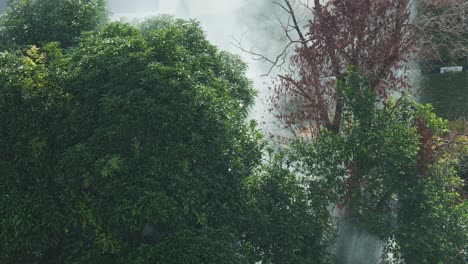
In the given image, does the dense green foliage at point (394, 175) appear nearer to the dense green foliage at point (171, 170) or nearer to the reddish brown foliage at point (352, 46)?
the dense green foliage at point (171, 170)

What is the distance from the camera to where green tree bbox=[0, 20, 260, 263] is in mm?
10625

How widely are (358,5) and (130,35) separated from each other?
223 inches

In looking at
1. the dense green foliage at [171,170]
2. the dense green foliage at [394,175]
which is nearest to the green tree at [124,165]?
the dense green foliage at [171,170]

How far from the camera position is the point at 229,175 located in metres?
11.7

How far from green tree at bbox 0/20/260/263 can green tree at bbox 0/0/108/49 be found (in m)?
2.43

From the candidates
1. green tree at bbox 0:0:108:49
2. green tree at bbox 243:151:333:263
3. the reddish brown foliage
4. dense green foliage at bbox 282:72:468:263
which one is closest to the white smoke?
the reddish brown foliage

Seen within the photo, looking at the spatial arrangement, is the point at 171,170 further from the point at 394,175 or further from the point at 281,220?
the point at 394,175

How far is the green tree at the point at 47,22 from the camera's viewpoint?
14055 mm

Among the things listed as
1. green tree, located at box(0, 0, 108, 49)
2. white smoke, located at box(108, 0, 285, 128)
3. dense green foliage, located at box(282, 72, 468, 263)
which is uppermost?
white smoke, located at box(108, 0, 285, 128)

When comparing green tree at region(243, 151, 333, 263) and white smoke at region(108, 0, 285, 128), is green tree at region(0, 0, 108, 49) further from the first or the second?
white smoke at region(108, 0, 285, 128)

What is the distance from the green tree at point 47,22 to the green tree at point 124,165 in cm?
243

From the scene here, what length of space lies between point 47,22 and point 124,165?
4.87m

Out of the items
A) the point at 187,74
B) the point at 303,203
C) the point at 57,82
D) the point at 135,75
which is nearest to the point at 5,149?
the point at 57,82

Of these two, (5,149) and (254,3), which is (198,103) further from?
(254,3)
